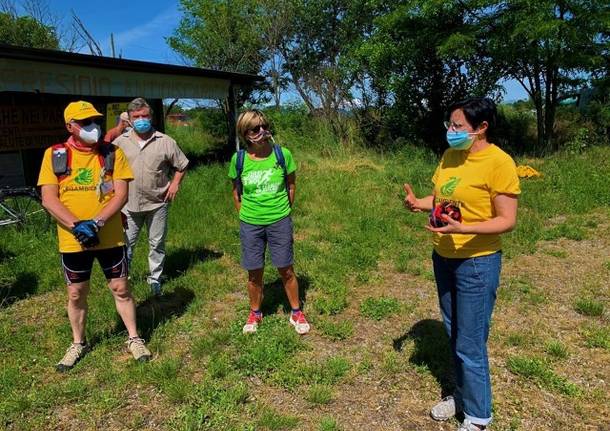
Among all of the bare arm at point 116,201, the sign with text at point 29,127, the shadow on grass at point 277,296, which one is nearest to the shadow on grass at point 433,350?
the shadow on grass at point 277,296

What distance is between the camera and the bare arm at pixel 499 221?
2285 millimetres

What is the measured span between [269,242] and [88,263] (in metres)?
1.30

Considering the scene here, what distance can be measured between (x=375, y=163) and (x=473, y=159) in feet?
34.1

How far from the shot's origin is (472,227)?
2320 mm

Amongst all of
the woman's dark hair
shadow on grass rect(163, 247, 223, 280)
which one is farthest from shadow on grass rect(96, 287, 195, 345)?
the woman's dark hair

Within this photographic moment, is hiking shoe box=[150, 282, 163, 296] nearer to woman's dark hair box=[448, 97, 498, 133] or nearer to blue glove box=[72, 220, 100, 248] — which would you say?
blue glove box=[72, 220, 100, 248]

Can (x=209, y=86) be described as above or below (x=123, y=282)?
above

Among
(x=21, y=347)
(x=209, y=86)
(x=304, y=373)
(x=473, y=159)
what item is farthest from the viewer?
(x=209, y=86)

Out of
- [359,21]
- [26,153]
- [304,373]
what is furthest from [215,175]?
[359,21]

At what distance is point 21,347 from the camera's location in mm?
3770

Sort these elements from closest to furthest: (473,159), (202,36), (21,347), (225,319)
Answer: (473,159) → (21,347) → (225,319) → (202,36)

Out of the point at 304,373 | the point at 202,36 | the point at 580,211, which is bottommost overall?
the point at 304,373

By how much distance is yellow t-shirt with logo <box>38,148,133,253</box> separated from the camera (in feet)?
10.3

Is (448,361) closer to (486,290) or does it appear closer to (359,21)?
(486,290)
